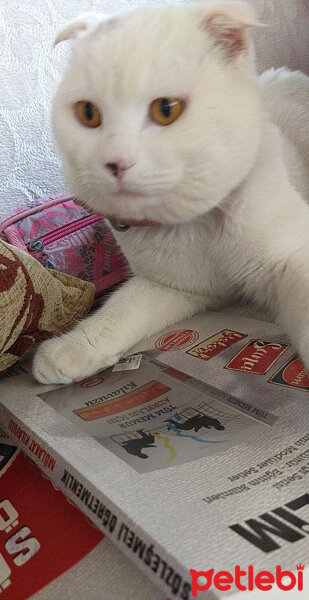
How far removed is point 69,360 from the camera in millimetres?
690

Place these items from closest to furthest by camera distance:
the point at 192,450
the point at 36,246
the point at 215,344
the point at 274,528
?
1. the point at 274,528
2. the point at 192,450
3. the point at 215,344
4. the point at 36,246

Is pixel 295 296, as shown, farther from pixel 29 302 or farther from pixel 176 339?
pixel 29 302

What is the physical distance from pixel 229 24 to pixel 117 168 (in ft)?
0.71

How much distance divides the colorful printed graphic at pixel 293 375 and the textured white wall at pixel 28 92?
650 millimetres

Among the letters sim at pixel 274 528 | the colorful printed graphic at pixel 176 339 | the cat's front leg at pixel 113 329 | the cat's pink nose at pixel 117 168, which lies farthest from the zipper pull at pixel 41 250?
the letters sim at pixel 274 528

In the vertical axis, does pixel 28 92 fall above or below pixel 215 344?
above

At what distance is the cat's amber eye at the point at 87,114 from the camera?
0.61 m

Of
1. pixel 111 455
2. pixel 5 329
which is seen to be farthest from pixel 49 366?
pixel 111 455

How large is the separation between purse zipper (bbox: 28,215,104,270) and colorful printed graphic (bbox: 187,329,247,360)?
288mm

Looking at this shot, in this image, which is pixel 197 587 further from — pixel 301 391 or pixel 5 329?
pixel 5 329

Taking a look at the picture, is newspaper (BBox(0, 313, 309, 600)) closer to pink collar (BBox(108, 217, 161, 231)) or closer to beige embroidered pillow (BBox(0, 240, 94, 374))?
beige embroidered pillow (BBox(0, 240, 94, 374))

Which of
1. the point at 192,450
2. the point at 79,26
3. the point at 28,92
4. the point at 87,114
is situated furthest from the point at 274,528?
the point at 28,92

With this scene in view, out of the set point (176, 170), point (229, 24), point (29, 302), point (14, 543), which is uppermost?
point (229, 24)

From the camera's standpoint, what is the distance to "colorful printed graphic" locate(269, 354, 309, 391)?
577 mm
